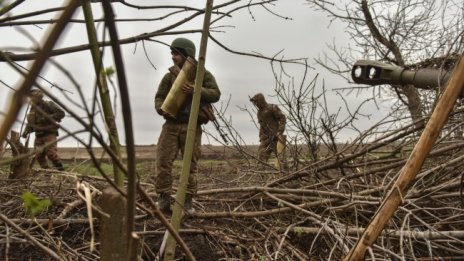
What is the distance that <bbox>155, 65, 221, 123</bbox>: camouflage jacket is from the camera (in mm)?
4262

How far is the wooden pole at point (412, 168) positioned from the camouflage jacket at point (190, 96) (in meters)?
2.97

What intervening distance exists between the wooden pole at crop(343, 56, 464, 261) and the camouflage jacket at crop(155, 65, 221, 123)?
2.97m

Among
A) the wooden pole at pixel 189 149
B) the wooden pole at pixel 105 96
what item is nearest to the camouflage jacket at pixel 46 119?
the wooden pole at pixel 105 96

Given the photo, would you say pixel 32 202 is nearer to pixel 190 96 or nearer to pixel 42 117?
pixel 42 117

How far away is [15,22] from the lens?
193 cm

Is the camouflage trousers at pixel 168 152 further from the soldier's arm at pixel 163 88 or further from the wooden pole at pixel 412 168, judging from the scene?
the wooden pole at pixel 412 168

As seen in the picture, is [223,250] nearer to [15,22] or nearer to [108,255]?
[15,22]

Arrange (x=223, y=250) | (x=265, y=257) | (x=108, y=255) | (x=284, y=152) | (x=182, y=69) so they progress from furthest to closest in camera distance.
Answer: (x=284, y=152)
(x=182, y=69)
(x=223, y=250)
(x=265, y=257)
(x=108, y=255)

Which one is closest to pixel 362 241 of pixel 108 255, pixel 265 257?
pixel 108 255

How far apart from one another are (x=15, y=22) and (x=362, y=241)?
155 cm

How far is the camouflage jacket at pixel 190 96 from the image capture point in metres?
4.26

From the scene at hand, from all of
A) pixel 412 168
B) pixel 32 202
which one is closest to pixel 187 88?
pixel 412 168

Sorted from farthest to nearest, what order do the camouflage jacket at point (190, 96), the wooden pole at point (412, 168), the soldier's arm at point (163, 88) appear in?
the soldier's arm at point (163, 88) < the camouflage jacket at point (190, 96) < the wooden pole at point (412, 168)

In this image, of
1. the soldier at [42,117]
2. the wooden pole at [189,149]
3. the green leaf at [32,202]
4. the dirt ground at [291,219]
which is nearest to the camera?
the soldier at [42,117]
